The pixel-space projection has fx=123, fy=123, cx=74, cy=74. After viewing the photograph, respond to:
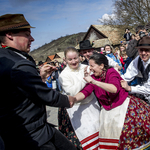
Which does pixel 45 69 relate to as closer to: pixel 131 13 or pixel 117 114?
pixel 117 114

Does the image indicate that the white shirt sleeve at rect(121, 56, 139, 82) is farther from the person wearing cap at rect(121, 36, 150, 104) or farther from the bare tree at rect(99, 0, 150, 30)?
the bare tree at rect(99, 0, 150, 30)

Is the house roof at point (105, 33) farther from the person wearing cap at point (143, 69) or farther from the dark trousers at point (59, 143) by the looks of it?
the dark trousers at point (59, 143)

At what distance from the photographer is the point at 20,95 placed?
122 cm

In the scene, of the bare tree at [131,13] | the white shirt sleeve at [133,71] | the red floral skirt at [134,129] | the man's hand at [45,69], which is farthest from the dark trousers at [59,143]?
the bare tree at [131,13]

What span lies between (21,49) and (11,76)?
0.42 m

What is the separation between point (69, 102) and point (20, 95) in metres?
0.64

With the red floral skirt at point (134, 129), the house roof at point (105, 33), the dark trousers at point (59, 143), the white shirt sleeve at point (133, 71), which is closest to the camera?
the dark trousers at point (59, 143)

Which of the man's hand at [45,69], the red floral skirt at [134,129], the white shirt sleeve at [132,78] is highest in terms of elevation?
the man's hand at [45,69]

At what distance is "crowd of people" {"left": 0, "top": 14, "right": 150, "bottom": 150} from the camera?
47.6 inches

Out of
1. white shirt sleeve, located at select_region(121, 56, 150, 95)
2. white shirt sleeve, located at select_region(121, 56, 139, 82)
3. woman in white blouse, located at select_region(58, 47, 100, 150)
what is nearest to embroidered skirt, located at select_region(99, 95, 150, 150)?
woman in white blouse, located at select_region(58, 47, 100, 150)

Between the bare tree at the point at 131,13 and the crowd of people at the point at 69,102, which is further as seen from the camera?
the bare tree at the point at 131,13

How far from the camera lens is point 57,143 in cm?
157

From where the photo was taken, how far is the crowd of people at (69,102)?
1210mm

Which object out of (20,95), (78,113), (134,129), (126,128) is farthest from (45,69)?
(134,129)
